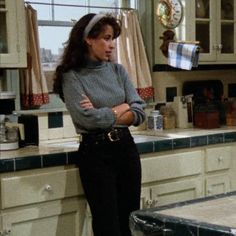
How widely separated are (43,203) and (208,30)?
6.37 ft

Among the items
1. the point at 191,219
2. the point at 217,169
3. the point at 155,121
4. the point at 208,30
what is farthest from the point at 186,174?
the point at 191,219

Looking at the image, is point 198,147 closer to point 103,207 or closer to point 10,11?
point 103,207

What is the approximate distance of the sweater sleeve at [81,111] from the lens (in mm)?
2518

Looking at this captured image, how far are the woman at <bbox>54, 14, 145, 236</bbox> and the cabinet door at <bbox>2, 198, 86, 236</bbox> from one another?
17 centimetres

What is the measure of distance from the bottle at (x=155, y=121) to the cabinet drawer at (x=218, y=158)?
484 mm

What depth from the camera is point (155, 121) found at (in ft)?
12.3

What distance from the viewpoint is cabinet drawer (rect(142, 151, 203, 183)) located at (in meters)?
3.05

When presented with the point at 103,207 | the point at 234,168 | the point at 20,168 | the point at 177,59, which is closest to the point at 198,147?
the point at 234,168

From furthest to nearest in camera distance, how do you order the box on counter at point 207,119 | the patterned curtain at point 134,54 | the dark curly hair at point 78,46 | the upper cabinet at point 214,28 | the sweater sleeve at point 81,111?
the upper cabinet at point 214,28
the box on counter at point 207,119
the patterned curtain at point 134,54
the dark curly hair at point 78,46
the sweater sleeve at point 81,111

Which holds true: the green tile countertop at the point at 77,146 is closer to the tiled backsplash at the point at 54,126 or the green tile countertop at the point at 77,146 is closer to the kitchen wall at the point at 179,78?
the tiled backsplash at the point at 54,126

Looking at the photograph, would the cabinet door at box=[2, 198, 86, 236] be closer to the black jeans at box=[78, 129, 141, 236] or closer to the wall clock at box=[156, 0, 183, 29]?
the black jeans at box=[78, 129, 141, 236]

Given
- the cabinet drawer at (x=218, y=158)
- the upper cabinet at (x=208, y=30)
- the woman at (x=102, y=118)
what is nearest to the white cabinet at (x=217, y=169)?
the cabinet drawer at (x=218, y=158)

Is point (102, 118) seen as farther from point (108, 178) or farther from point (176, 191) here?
point (176, 191)

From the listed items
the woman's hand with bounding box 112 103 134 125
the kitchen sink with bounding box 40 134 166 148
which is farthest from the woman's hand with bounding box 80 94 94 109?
the kitchen sink with bounding box 40 134 166 148
